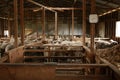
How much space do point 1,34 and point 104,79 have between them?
1900 cm

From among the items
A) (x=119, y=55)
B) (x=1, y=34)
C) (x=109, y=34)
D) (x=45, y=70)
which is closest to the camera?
(x=45, y=70)

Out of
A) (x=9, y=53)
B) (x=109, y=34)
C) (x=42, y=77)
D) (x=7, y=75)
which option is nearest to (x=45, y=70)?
(x=42, y=77)

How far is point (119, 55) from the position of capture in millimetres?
4309

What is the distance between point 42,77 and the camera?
8.35 ft

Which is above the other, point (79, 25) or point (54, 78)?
point (79, 25)

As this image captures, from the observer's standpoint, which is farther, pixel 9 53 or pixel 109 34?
pixel 109 34

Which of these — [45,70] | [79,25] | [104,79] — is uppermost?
[79,25]

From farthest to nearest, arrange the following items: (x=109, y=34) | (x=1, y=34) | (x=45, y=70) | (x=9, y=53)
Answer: (x=1, y=34) → (x=109, y=34) → (x=9, y=53) → (x=45, y=70)

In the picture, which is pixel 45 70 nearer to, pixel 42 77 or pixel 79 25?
pixel 42 77

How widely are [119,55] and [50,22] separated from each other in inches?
659

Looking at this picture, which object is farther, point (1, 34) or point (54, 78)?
point (1, 34)

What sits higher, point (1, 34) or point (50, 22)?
point (50, 22)

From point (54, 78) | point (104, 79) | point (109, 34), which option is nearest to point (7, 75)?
point (54, 78)

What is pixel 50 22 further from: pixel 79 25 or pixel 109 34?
pixel 109 34
